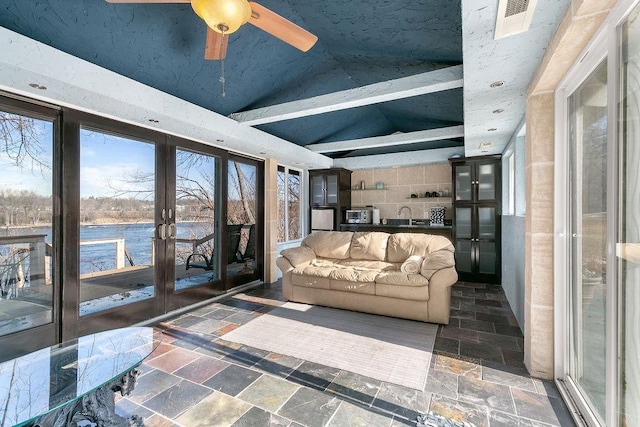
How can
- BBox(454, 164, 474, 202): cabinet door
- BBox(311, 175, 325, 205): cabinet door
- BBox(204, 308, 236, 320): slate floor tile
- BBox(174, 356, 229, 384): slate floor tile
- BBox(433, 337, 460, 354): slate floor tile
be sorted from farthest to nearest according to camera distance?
BBox(311, 175, 325, 205): cabinet door, BBox(454, 164, 474, 202): cabinet door, BBox(204, 308, 236, 320): slate floor tile, BBox(433, 337, 460, 354): slate floor tile, BBox(174, 356, 229, 384): slate floor tile

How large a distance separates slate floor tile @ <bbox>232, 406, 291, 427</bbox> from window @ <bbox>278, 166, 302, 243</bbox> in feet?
13.4

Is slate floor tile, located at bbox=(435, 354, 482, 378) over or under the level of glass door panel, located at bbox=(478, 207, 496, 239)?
under

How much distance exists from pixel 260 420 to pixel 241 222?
3.44m

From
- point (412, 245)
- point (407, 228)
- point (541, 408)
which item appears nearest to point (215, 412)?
point (541, 408)

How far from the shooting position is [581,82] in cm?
180

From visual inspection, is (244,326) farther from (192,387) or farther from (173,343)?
(192,387)

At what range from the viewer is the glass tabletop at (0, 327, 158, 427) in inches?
52.1

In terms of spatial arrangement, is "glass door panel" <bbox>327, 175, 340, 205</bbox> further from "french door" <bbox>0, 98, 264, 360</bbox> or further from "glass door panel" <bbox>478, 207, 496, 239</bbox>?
"glass door panel" <bbox>478, 207, 496, 239</bbox>

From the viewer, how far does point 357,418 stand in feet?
5.72

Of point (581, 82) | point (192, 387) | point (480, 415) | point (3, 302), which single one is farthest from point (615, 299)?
point (3, 302)

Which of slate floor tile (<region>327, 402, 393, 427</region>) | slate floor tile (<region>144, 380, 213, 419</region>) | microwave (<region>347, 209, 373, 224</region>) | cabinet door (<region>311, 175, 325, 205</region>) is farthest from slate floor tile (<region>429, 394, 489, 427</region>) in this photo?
cabinet door (<region>311, 175, 325, 205</region>)

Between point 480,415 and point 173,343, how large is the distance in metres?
2.56

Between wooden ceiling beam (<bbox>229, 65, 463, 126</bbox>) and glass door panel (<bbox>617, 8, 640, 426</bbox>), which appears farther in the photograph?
wooden ceiling beam (<bbox>229, 65, 463, 126</bbox>)

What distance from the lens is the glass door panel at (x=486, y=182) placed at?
194 inches
